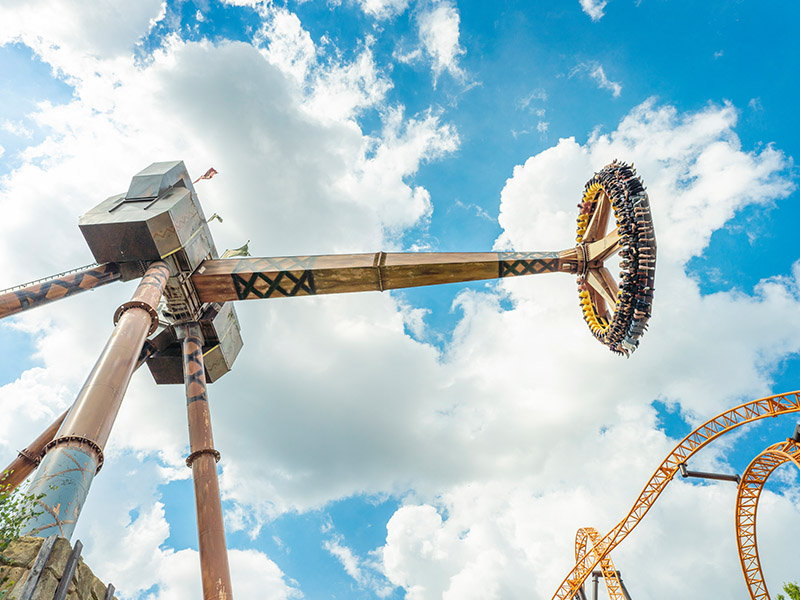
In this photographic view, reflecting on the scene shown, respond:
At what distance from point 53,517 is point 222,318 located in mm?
10228

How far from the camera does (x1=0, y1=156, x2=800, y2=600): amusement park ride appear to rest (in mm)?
11070

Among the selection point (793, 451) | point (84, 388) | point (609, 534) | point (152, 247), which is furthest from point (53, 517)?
point (609, 534)

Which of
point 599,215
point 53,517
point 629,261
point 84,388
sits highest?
point 599,215

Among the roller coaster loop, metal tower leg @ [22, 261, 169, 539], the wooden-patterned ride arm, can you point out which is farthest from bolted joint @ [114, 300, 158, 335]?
the roller coaster loop

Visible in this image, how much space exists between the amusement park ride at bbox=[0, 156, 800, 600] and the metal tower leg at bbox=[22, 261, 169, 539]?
3cm

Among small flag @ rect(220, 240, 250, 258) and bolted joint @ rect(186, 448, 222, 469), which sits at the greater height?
small flag @ rect(220, 240, 250, 258)

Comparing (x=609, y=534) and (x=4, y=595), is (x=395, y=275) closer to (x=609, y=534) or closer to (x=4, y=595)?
(x=4, y=595)

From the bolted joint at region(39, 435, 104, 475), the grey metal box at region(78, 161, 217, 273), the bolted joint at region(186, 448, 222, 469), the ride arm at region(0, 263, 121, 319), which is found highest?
the grey metal box at region(78, 161, 217, 273)

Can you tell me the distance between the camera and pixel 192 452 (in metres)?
13.1

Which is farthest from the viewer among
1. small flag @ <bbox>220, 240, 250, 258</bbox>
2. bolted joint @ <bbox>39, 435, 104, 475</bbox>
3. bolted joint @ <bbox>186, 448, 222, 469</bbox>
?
small flag @ <bbox>220, 240, 250, 258</bbox>

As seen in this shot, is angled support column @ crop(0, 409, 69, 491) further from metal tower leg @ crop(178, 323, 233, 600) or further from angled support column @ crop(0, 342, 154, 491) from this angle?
metal tower leg @ crop(178, 323, 233, 600)

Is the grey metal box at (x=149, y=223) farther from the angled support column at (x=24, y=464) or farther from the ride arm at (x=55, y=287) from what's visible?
the angled support column at (x=24, y=464)

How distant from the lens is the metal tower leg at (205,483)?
11.0 m

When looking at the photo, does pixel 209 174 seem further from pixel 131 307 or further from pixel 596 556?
pixel 596 556
